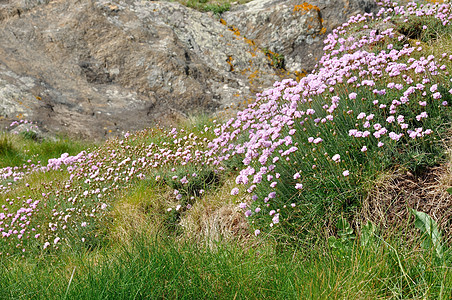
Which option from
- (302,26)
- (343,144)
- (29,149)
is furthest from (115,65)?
(343,144)

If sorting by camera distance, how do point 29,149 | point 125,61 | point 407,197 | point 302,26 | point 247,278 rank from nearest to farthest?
1. point 247,278
2. point 407,197
3. point 29,149
4. point 125,61
5. point 302,26

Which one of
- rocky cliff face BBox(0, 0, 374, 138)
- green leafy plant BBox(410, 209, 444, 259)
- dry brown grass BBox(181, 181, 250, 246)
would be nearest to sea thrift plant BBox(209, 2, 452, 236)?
dry brown grass BBox(181, 181, 250, 246)

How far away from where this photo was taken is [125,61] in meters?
8.27

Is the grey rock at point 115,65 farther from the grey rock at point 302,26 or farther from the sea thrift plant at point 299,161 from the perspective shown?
the sea thrift plant at point 299,161

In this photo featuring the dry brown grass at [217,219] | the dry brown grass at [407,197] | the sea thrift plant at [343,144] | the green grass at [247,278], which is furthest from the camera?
the dry brown grass at [217,219]

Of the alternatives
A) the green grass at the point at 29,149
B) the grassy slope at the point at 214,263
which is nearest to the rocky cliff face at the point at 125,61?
the green grass at the point at 29,149

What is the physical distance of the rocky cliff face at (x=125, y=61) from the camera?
764cm

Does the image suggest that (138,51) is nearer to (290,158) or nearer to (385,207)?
(290,158)

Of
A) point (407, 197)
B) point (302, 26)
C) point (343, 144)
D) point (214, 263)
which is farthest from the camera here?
point (302, 26)

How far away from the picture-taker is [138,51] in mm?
8266

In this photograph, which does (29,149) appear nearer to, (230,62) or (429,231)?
(230,62)

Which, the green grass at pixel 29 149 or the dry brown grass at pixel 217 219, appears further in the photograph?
the green grass at pixel 29 149

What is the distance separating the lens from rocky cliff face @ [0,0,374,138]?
301 inches

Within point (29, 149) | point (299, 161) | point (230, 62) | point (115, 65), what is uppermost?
point (115, 65)
